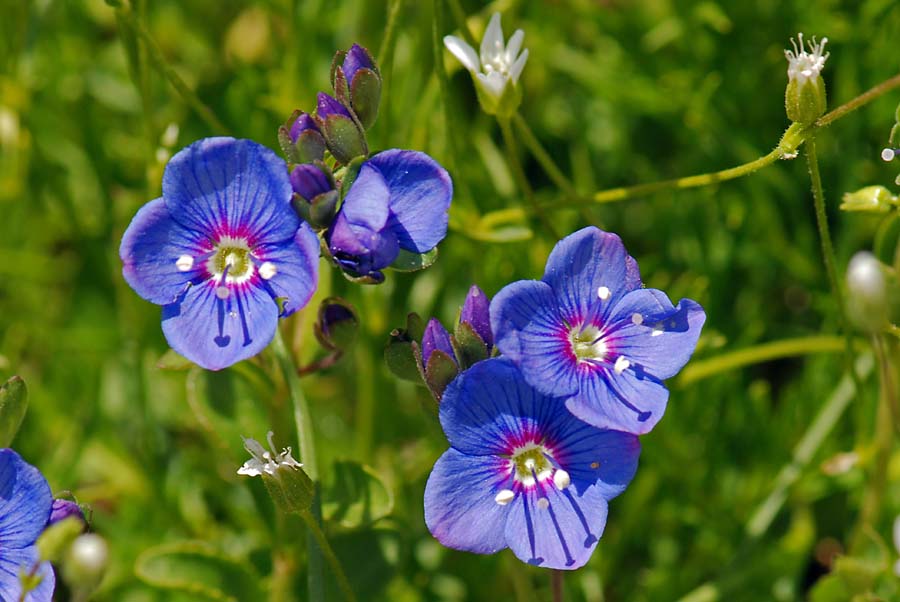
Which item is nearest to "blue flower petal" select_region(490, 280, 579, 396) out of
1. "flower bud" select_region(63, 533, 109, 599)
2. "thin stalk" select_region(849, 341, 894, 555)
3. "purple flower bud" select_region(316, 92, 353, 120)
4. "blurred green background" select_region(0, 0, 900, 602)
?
"purple flower bud" select_region(316, 92, 353, 120)

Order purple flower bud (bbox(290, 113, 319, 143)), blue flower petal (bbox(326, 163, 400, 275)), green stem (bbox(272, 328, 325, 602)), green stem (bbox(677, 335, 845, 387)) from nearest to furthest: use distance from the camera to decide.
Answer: blue flower petal (bbox(326, 163, 400, 275)) < purple flower bud (bbox(290, 113, 319, 143)) < green stem (bbox(272, 328, 325, 602)) < green stem (bbox(677, 335, 845, 387))

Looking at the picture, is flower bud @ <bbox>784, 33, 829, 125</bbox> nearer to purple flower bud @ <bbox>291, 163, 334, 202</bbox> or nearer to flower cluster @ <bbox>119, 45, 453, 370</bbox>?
flower cluster @ <bbox>119, 45, 453, 370</bbox>

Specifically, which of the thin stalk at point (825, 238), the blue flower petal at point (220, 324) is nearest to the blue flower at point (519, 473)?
the blue flower petal at point (220, 324)

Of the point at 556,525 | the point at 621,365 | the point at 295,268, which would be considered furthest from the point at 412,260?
the point at 556,525

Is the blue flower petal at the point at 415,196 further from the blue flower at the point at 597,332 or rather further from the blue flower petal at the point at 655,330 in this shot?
the blue flower petal at the point at 655,330

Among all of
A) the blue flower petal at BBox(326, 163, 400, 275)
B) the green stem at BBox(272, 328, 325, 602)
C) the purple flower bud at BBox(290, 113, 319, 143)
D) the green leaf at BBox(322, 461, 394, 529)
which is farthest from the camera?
the green leaf at BBox(322, 461, 394, 529)

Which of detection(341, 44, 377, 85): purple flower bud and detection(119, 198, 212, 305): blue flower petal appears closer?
detection(119, 198, 212, 305): blue flower petal
